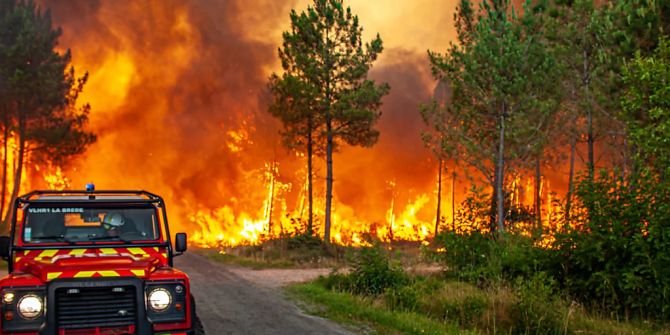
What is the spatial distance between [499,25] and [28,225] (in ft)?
79.4

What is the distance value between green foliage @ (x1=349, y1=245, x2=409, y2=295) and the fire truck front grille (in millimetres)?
8738

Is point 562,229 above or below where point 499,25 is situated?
below

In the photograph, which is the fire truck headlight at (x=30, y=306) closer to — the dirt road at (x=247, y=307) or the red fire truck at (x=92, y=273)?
the red fire truck at (x=92, y=273)

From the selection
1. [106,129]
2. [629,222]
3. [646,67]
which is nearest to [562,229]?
[629,222]

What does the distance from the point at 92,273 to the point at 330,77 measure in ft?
83.3

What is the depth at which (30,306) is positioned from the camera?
6.03 meters

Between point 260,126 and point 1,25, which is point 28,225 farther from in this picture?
point 260,126

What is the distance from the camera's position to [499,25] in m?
27.1

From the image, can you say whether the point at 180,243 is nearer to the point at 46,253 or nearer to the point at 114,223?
the point at 114,223

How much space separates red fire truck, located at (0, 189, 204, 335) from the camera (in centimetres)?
605

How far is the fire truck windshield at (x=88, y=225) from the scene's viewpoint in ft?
24.8

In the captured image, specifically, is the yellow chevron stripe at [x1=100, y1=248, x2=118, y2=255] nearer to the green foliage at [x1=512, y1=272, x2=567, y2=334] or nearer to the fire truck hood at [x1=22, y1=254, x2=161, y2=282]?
the fire truck hood at [x1=22, y1=254, x2=161, y2=282]

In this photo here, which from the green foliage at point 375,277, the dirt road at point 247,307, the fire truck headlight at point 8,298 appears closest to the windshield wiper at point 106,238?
the fire truck headlight at point 8,298

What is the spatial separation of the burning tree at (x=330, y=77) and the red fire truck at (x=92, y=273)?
22.5m
